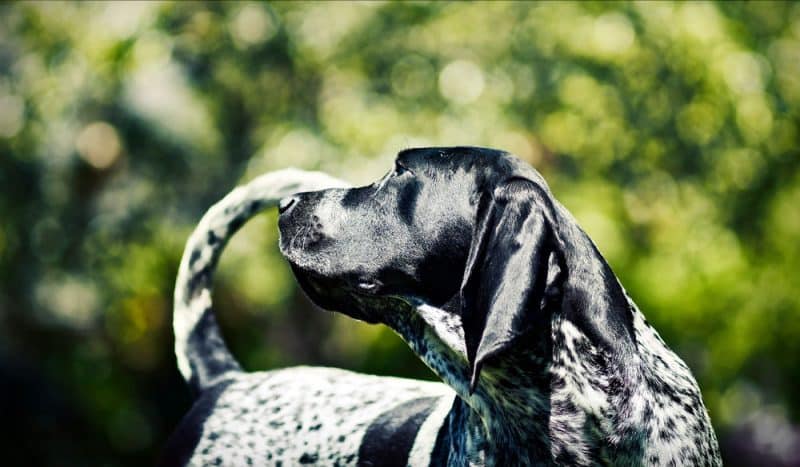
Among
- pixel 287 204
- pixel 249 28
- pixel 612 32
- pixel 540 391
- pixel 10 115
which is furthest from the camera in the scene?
pixel 10 115

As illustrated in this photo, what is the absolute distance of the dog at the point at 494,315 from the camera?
90.2 inches

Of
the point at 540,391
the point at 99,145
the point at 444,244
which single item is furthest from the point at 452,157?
→ the point at 99,145

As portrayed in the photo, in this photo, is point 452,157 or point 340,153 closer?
point 452,157

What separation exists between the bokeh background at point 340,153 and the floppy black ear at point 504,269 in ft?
12.4

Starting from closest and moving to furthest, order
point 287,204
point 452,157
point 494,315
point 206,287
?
point 494,315 → point 452,157 → point 287,204 → point 206,287

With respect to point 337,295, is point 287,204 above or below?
above

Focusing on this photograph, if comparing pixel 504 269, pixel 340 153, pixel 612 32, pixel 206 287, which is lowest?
pixel 206 287

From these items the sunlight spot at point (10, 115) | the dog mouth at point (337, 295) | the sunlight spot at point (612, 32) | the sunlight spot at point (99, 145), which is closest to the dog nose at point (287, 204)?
the dog mouth at point (337, 295)

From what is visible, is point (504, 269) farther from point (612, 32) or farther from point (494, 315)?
point (612, 32)

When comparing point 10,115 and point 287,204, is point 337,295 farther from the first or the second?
point 10,115

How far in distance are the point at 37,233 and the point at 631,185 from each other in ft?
13.2

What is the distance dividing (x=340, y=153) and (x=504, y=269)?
13.7ft

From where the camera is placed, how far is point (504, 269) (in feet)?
7.26

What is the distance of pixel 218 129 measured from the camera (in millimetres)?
7039
